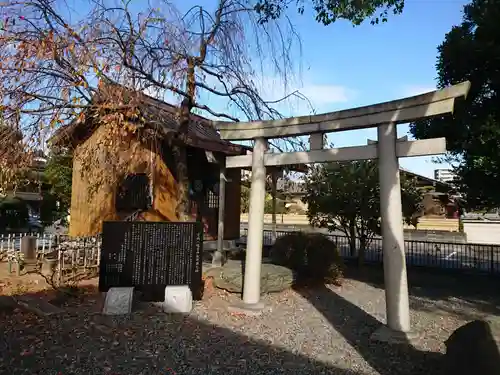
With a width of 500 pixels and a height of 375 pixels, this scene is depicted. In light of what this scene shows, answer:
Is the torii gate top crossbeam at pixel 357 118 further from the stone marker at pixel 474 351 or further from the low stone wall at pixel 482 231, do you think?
the low stone wall at pixel 482 231

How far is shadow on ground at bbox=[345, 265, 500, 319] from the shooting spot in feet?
27.8

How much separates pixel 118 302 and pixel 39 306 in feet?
4.21

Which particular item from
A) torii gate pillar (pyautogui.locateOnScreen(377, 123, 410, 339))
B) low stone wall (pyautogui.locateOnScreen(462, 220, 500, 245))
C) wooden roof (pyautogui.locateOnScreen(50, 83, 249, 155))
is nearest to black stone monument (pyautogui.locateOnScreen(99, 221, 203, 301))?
wooden roof (pyautogui.locateOnScreen(50, 83, 249, 155))

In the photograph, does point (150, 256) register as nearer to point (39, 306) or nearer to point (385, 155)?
point (39, 306)

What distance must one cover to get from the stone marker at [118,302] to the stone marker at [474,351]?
486 cm

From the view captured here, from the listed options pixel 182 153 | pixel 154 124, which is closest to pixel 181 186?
pixel 182 153

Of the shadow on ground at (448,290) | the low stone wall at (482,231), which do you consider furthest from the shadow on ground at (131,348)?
the low stone wall at (482,231)

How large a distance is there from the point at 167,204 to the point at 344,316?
264 inches

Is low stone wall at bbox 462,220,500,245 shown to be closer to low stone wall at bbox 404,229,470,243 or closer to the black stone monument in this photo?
low stone wall at bbox 404,229,470,243

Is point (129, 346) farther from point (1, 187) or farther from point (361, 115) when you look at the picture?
point (1, 187)

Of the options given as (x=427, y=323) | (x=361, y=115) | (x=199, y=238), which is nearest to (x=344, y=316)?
(x=427, y=323)

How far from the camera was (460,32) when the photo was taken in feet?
24.8

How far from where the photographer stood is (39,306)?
21.8 ft

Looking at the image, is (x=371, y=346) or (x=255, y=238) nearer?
(x=371, y=346)
